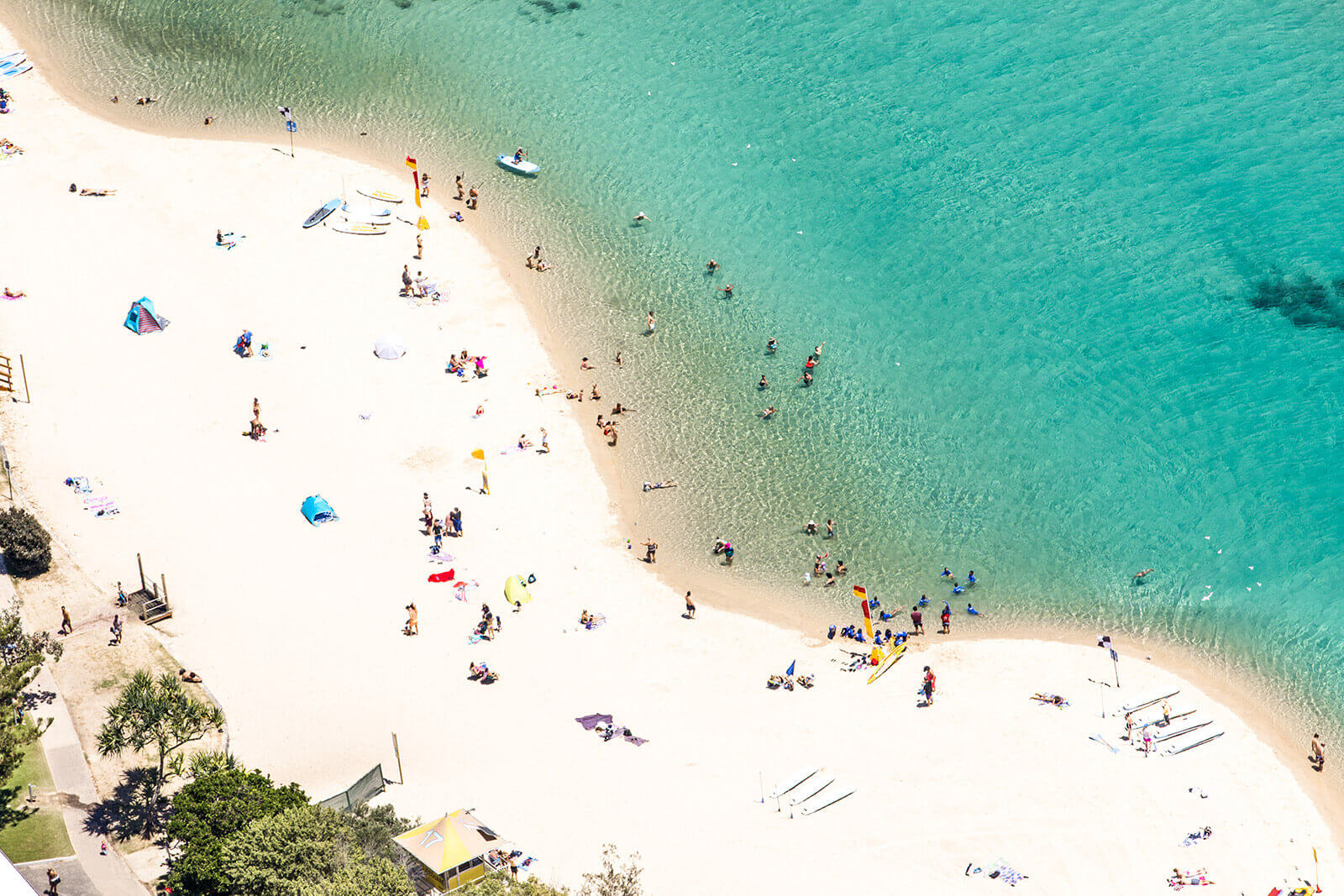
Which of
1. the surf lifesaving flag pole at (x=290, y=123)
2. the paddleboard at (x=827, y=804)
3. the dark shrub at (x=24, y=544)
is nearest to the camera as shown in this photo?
the paddleboard at (x=827, y=804)

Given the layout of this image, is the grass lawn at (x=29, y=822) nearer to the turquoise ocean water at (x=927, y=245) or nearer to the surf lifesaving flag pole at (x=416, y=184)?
the turquoise ocean water at (x=927, y=245)

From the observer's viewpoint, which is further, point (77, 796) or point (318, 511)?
point (318, 511)

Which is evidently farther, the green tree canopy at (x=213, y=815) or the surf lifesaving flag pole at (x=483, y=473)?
the surf lifesaving flag pole at (x=483, y=473)

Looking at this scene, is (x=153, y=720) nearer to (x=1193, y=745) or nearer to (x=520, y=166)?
(x=1193, y=745)

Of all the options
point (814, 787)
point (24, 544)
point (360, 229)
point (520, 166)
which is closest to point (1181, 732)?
point (814, 787)

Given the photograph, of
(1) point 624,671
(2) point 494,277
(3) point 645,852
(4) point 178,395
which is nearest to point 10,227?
(4) point 178,395

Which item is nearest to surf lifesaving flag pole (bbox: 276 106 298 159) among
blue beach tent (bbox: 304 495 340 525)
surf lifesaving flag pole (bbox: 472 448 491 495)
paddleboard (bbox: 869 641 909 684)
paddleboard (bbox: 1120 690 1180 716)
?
surf lifesaving flag pole (bbox: 472 448 491 495)

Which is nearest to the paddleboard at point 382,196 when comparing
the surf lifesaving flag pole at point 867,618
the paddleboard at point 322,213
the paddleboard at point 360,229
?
the paddleboard at point 322,213
